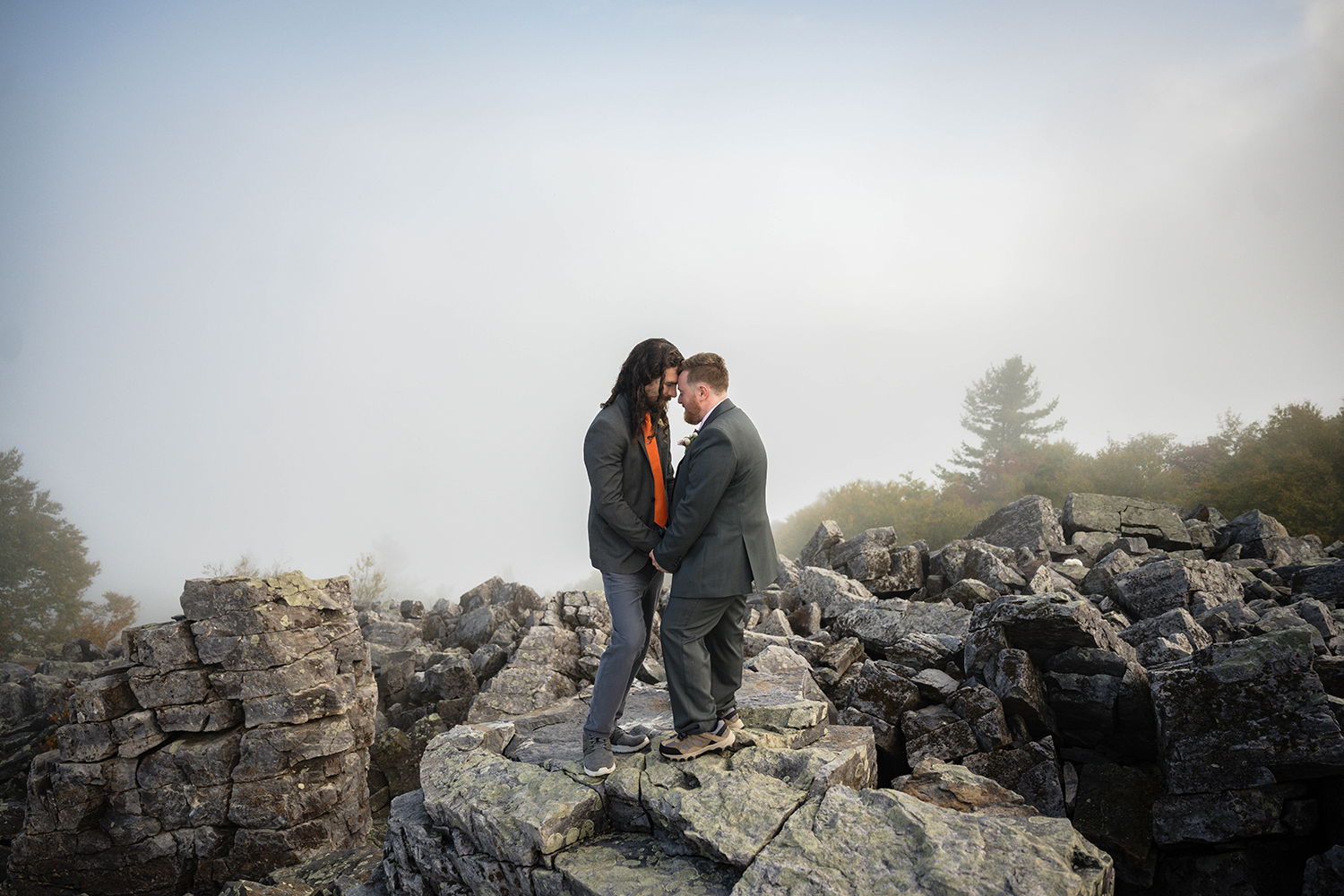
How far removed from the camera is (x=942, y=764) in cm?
470

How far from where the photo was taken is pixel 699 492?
3875 mm

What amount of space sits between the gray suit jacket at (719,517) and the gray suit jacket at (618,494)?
0.76ft

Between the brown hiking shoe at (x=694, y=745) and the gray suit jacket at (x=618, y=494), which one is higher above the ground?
the gray suit jacket at (x=618, y=494)

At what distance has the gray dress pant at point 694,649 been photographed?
13.0 feet

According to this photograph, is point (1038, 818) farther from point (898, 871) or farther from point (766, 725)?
point (766, 725)

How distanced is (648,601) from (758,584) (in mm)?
859

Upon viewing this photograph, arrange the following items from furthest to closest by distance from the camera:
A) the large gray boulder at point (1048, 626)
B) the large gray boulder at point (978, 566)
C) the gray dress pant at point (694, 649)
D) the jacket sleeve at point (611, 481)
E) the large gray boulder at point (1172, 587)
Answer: the large gray boulder at point (978, 566) < the large gray boulder at point (1172, 587) < the large gray boulder at point (1048, 626) < the jacket sleeve at point (611, 481) < the gray dress pant at point (694, 649)

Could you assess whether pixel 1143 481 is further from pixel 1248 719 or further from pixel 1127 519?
pixel 1248 719

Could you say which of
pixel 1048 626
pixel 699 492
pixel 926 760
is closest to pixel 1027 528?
pixel 1048 626

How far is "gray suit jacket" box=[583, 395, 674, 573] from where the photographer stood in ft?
13.5

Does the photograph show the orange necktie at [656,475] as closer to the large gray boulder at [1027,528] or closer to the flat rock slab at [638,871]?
the flat rock slab at [638,871]

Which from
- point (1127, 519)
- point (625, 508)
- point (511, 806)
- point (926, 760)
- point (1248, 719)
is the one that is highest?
point (625, 508)

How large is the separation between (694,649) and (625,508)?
39.8 inches

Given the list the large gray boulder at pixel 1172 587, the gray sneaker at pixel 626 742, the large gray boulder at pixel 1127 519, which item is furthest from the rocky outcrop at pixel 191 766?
the large gray boulder at pixel 1127 519
